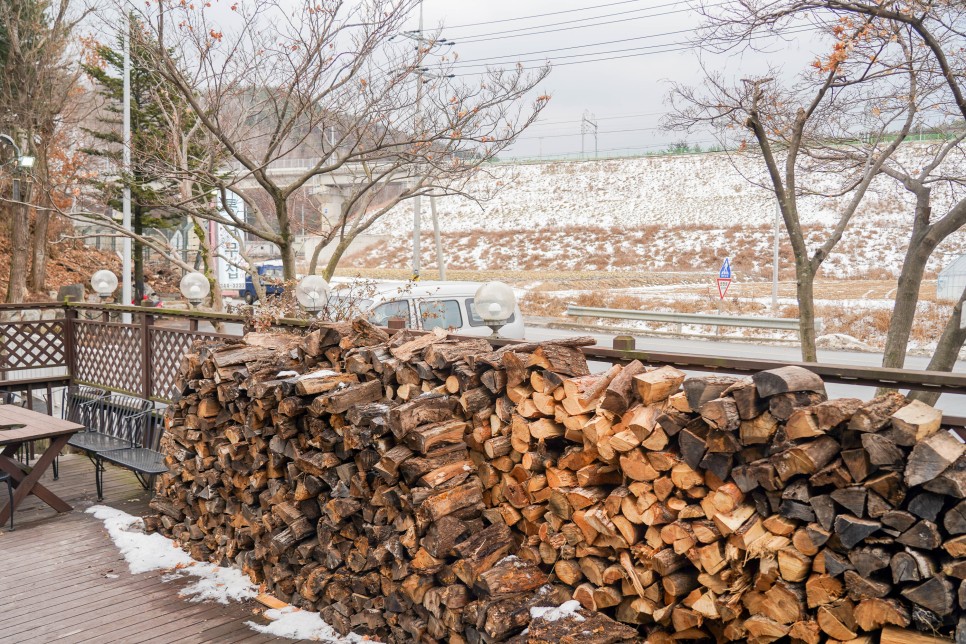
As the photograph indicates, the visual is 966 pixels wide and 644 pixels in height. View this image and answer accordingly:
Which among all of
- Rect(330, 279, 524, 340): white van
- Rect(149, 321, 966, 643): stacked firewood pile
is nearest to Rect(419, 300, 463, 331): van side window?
Rect(330, 279, 524, 340): white van

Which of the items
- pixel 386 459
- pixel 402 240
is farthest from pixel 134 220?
pixel 402 240

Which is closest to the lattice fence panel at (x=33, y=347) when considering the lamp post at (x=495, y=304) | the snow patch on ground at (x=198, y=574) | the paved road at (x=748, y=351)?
the snow patch on ground at (x=198, y=574)

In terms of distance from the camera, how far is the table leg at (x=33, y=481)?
246 inches

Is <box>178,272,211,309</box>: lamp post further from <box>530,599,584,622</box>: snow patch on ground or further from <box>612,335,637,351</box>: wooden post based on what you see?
<box>530,599,584,622</box>: snow patch on ground

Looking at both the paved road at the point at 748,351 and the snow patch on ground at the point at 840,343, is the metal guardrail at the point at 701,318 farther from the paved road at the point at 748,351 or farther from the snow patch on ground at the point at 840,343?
the snow patch on ground at the point at 840,343

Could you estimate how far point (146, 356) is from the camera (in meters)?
8.02

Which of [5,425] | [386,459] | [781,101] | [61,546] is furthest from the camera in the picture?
[781,101]

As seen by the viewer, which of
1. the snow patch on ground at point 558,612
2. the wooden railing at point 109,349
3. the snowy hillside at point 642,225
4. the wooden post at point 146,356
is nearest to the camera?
the snow patch on ground at point 558,612

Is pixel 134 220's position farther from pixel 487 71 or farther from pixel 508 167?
pixel 508 167

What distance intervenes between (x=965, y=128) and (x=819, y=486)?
6817 millimetres

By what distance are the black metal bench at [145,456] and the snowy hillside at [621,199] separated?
44.6 metres

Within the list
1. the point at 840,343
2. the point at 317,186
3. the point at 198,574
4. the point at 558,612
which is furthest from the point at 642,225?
the point at 558,612

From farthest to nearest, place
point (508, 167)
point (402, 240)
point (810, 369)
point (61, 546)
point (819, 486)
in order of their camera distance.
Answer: point (508, 167), point (402, 240), point (61, 546), point (810, 369), point (819, 486)

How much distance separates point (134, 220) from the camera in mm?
20484
